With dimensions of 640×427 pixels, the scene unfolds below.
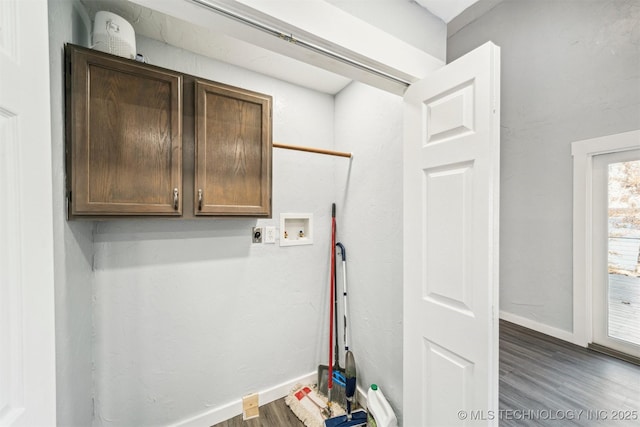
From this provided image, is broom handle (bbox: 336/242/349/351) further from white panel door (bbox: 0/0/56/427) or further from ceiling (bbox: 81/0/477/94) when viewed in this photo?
white panel door (bbox: 0/0/56/427)

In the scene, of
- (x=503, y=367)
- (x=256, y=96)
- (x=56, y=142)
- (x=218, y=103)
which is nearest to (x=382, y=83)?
(x=256, y=96)

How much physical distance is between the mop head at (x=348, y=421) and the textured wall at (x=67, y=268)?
1.31 metres

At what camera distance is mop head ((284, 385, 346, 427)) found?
67.2 inches

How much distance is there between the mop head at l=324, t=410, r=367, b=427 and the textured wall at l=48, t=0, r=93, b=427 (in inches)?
51.7

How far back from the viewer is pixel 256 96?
5.13 feet

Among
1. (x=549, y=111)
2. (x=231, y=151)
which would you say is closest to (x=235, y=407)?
(x=231, y=151)

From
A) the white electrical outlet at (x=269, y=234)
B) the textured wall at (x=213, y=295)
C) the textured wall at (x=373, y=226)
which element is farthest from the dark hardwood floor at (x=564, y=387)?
the white electrical outlet at (x=269, y=234)

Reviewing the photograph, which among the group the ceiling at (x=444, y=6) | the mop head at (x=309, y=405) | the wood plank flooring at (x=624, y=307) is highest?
the ceiling at (x=444, y=6)

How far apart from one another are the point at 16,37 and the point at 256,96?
1.12m

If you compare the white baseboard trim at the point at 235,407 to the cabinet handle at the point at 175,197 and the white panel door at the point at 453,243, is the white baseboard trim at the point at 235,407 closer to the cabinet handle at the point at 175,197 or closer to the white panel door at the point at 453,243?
the white panel door at the point at 453,243

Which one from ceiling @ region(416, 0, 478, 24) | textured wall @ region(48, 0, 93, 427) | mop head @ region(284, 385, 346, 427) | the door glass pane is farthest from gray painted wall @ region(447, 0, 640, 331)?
textured wall @ region(48, 0, 93, 427)

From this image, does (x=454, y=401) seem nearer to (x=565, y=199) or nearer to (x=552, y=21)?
(x=565, y=199)

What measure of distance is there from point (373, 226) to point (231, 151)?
1.06 m

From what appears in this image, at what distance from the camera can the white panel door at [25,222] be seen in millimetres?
499
